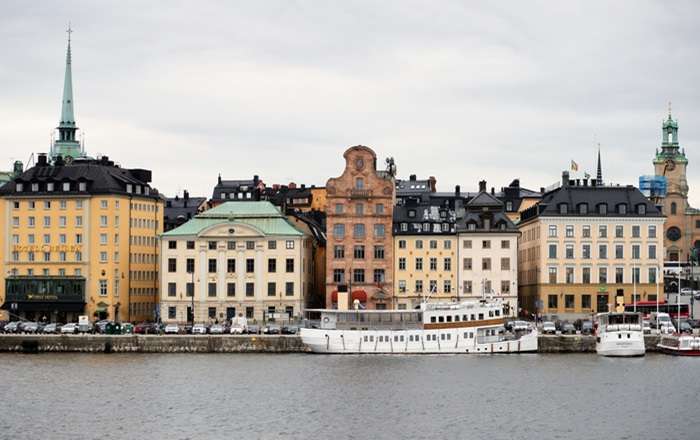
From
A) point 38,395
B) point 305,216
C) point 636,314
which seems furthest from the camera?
point 305,216

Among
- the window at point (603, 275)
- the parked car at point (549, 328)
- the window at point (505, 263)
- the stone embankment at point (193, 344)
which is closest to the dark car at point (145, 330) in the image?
the stone embankment at point (193, 344)

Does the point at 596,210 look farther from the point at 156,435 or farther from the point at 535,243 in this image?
the point at 156,435

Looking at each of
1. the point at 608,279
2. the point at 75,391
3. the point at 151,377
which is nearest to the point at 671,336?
the point at 608,279

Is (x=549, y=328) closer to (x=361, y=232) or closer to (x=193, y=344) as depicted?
(x=361, y=232)

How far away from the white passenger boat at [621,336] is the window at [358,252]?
35.2 metres

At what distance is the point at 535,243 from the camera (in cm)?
17125

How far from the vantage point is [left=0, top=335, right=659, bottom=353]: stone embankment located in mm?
139125

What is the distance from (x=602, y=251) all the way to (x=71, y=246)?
57.2 metres

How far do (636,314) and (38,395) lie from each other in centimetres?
5640

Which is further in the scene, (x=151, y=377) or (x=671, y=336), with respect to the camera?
(x=671, y=336)

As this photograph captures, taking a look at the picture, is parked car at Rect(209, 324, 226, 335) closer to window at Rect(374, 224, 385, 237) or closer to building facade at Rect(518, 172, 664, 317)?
window at Rect(374, 224, 385, 237)

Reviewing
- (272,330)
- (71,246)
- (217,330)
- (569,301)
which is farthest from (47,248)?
(569,301)

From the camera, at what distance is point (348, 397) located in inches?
4033

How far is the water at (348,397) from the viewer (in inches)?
3396
